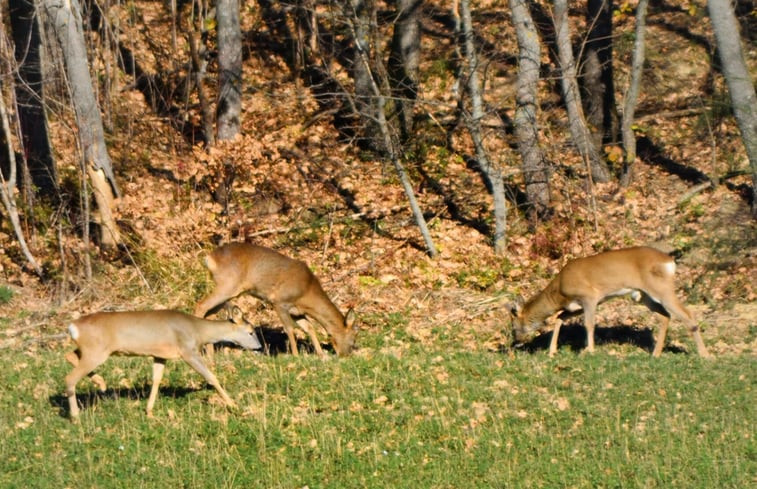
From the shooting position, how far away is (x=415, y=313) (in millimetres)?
16406

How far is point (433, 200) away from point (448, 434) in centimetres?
1039

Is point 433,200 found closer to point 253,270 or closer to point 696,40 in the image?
point 253,270

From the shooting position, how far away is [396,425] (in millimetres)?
10617

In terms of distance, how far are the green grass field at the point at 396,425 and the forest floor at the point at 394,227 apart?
280 cm

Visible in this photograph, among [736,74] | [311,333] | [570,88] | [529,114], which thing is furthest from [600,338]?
[570,88]

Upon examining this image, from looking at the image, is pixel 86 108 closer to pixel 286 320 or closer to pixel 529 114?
pixel 286 320

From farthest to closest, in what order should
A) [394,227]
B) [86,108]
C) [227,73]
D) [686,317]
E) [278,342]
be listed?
[227,73] → [394,227] → [86,108] → [278,342] → [686,317]

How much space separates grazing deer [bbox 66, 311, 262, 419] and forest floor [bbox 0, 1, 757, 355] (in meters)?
4.59

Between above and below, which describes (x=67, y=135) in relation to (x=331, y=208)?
above

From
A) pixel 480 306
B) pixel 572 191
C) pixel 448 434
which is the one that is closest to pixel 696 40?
pixel 572 191

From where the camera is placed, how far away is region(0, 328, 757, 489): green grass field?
9484 millimetres

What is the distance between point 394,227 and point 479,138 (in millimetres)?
2574

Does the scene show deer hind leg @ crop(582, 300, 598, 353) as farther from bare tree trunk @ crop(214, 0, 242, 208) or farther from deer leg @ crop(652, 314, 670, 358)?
bare tree trunk @ crop(214, 0, 242, 208)

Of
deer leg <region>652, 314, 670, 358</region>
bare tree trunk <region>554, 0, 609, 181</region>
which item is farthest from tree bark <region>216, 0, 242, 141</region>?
deer leg <region>652, 314, 670, 358</region>
